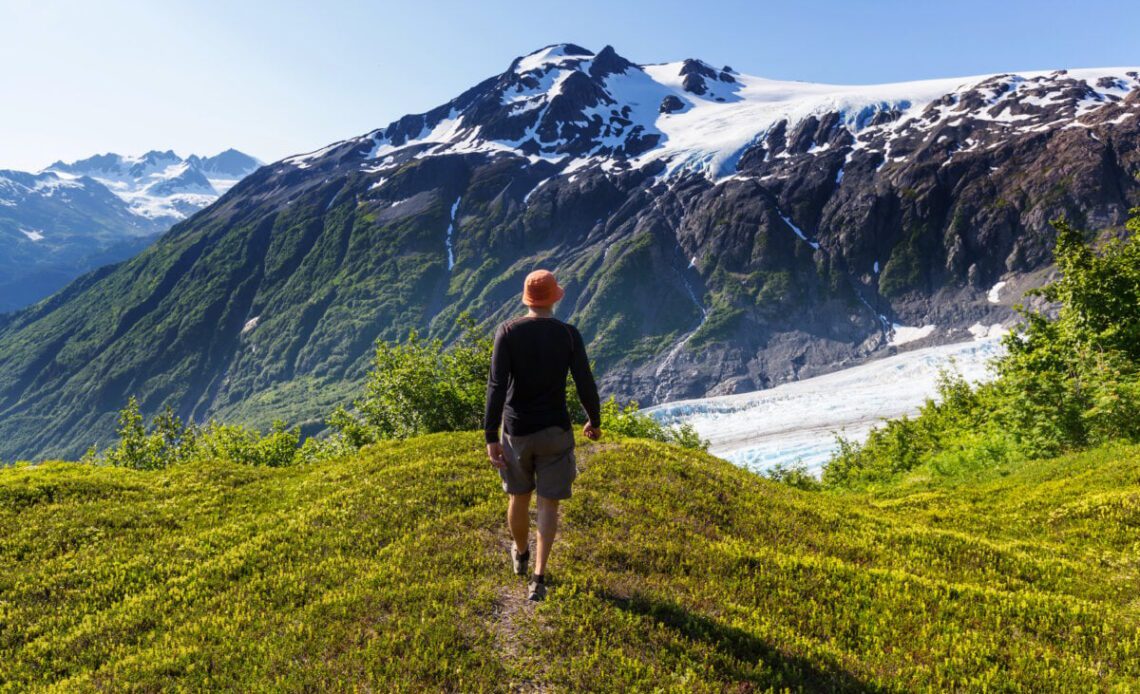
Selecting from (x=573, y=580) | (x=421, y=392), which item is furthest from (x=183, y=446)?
(x=573, y=580)

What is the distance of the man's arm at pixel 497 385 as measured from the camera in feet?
27.1

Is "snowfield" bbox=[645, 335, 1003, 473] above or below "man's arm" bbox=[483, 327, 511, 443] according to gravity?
below

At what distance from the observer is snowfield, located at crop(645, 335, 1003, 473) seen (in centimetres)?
12581

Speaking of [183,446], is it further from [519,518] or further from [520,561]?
[519,518]

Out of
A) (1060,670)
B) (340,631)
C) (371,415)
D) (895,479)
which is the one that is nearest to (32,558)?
(340,631)

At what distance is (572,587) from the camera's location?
8.86 m

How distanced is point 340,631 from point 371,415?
119 ft

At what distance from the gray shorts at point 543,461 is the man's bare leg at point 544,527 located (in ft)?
0.45

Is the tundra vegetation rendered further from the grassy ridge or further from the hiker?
the hiker

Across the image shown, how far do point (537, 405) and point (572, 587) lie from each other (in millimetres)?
2922

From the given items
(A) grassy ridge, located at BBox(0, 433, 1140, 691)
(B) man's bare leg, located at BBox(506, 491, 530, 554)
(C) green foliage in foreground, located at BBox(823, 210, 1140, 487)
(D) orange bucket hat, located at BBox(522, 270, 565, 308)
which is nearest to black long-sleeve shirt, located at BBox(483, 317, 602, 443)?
(D) orange bucket hat, located at BBox(522, 270, 565, 308)

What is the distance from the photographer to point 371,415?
4259cm

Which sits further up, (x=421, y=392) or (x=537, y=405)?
(x=537, y=405)

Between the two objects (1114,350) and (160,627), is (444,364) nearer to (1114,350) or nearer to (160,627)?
(160,627)
